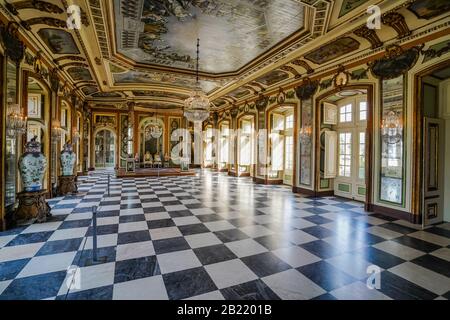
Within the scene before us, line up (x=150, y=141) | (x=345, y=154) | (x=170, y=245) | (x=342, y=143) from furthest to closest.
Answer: (x=150, y=141) → (x=342, y=143) → (x=345, y=154) → (x=170, y=245)

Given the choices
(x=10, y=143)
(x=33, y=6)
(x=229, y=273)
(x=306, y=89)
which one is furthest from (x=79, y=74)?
(x=229, y=273)

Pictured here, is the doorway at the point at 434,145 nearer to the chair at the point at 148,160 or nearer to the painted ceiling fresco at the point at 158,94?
the painted ceiling fresco at the point at 158,94

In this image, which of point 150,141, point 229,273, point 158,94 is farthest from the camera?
point 150,141

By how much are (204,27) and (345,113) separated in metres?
4.87

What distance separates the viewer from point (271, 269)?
8.30ft

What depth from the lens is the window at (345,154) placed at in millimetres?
6758

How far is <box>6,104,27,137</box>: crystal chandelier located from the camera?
390cm

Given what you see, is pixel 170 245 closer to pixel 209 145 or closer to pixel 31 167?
pixel 31 167

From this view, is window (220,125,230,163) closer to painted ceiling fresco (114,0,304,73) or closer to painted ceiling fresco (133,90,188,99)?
painted ceiling fresco (133,90,188,99)

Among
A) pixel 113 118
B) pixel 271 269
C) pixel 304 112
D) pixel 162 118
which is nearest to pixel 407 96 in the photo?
pixel 304 112

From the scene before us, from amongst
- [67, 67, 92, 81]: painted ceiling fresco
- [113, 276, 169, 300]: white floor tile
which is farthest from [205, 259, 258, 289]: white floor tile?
[67, 67, 92, 81]: painted ceiling fresco

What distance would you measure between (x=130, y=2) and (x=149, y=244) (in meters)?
4.28

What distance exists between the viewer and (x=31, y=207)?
4070mm

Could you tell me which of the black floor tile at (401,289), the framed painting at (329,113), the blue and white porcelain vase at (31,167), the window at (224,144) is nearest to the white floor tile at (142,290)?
the black floor tile at (401,289)
